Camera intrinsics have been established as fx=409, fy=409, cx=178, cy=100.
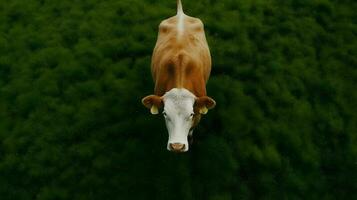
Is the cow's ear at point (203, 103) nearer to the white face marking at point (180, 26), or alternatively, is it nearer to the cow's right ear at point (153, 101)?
the cow's right ear at point (153, 101)

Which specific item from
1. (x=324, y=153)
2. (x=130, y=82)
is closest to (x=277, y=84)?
(x=324, y=153)

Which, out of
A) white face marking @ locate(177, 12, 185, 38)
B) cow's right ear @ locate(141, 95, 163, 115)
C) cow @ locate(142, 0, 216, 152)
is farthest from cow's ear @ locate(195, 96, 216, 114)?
white face marking @ locate(177, 12, 185, 38)

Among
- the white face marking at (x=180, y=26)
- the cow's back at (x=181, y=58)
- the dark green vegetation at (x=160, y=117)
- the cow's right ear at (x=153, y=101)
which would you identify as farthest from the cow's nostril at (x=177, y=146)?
the white face marking at (x=180, y=26)

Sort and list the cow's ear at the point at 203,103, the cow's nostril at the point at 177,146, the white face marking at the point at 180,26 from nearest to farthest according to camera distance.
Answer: the cow's nostril at the point at 177,146 → the cow's ear at the point at 203,103 → the white face marking at the point at 180,26

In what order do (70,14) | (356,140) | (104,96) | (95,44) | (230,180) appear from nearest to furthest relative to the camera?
(230,180) < (356,140) < (104,96) < (95,44) < (70,14)

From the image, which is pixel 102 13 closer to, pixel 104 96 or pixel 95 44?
pixel 95 44

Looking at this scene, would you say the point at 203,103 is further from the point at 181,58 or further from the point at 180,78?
the point at 181,58

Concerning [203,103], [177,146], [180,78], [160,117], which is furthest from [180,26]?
[177,146]

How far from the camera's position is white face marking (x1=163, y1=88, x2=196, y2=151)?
5676 mm

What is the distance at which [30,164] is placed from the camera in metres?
7.26

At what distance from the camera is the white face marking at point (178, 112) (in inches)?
223

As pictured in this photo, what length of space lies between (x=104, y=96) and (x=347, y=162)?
4.69 meters

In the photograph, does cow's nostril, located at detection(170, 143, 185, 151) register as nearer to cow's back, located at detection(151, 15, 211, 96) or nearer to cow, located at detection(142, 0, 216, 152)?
cow, located at detection(142, 0, 216, 152)

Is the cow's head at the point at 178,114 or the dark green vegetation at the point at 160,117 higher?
the cow's head at the point at 178,114
